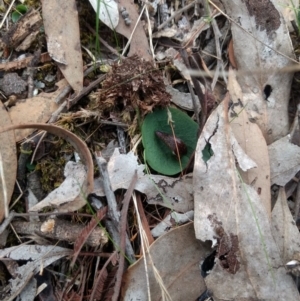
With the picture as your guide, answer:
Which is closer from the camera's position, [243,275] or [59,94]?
[243,275]

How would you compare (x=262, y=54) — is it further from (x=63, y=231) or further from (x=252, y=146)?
(x=63, y=231)

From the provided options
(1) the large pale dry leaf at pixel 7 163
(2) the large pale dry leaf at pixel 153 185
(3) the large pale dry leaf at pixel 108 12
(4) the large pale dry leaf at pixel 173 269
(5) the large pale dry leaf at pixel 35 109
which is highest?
(3) the large pale dry leaf at pixel 108 12

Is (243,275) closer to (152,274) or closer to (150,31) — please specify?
(152,274)

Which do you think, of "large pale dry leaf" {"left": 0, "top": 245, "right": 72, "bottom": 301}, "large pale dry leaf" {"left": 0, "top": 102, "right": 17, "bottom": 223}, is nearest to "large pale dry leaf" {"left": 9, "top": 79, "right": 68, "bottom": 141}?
"large pale dry leaf" {"left": 0, "top": 102, "right": 17, "bottom": 223}

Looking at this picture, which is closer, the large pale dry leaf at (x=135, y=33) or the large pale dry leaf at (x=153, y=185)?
the large pale dry leaf at (x=153, y=185)

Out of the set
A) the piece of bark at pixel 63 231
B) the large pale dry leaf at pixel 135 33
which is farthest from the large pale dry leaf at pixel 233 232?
the large pale dry leaf at pixel 135 33

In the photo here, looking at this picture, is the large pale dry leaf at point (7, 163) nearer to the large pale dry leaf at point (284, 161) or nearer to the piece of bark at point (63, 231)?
the piece of bark at point (63, 231)

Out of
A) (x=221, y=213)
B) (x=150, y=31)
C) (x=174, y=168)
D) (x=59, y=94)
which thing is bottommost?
(x=221, y=213)

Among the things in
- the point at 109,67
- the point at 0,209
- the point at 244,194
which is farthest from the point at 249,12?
the point at 0,209
